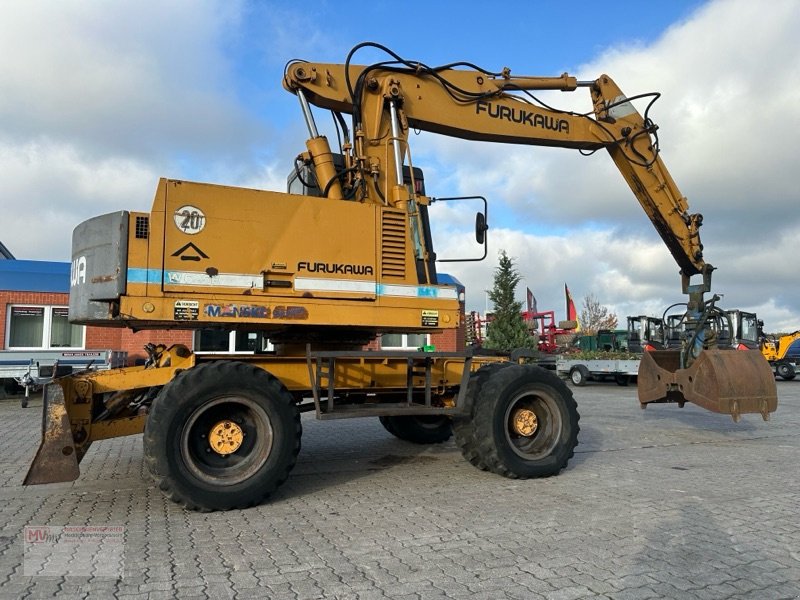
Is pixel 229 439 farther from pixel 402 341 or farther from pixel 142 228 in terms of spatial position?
pixel 402 341

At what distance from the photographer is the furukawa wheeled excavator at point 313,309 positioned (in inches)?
220

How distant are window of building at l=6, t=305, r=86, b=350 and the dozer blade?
14.2 m

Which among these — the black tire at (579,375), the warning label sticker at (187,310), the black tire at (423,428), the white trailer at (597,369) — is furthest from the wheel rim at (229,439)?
the black tire at (579,375)

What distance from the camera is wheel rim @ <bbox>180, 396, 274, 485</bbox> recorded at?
18.2 feet

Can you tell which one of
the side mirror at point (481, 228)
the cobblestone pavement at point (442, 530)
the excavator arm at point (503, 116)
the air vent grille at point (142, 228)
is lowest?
the cobblestone pavement at point (442, 530)

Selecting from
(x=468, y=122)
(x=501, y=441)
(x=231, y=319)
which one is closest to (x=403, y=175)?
(x=468, y=122)

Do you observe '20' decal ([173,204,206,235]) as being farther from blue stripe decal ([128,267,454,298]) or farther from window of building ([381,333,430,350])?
window of building ([381,333,430,350])

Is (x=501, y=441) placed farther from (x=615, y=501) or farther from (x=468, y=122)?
(x=468, y=122)

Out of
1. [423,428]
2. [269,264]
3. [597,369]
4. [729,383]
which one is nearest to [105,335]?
[423,428]

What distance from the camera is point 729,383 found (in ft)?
27.5

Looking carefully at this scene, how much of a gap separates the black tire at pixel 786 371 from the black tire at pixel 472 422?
Answer: 27.4 meters

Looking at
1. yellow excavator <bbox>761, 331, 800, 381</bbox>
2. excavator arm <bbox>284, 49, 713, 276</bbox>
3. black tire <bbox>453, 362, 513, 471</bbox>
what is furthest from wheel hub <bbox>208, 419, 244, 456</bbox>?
yellow excavator <bbox>761, 331, 800, 381</bbox>

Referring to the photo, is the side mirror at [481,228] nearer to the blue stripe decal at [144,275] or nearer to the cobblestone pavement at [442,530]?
the cobblestone pavement at [442,530]

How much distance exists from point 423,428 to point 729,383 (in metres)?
4.22
